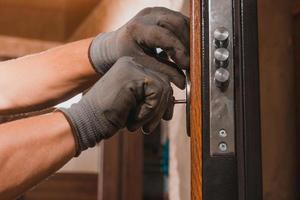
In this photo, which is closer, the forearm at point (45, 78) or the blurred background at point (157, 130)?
the forearm at point (45, 78)

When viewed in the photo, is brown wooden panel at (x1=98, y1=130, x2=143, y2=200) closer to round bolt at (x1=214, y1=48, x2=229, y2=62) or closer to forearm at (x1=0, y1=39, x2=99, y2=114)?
forearm at (x1=0, y1=39, x2=99, y2=114)

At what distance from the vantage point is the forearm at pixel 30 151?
0.76 metres

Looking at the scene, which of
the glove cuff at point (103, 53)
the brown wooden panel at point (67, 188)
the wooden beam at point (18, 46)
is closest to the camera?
the glove cuff at point (103, 53)

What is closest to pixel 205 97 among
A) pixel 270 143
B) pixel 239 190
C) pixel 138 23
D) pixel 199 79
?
pixel 199 79

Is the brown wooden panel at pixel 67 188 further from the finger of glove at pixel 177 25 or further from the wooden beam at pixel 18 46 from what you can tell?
the finger of glove at pixel 177 25

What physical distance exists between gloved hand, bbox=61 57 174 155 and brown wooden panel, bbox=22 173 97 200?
5.17 feet

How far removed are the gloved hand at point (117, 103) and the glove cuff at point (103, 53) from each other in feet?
0.48

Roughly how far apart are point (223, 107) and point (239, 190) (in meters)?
0.12

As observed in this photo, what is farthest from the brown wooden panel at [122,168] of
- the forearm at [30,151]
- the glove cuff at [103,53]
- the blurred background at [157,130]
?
the forearm at [30,151]

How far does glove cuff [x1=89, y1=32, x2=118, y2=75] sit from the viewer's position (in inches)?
38.7

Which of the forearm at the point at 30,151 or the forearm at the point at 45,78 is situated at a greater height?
the forearm at the point at 45,78

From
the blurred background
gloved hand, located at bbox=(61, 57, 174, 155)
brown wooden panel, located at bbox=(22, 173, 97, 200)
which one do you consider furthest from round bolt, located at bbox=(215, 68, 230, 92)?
brown wooden panel, located at bbox=(22, 173, 97, 200)

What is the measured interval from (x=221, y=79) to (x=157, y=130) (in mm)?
1677

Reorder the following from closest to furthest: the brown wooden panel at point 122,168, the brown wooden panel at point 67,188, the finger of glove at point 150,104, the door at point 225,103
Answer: the door at point 225,103 < the finger of glove at point 150,104 < the brown wooden panel at point 122,168 < the brown wooden panel at point 67,188
